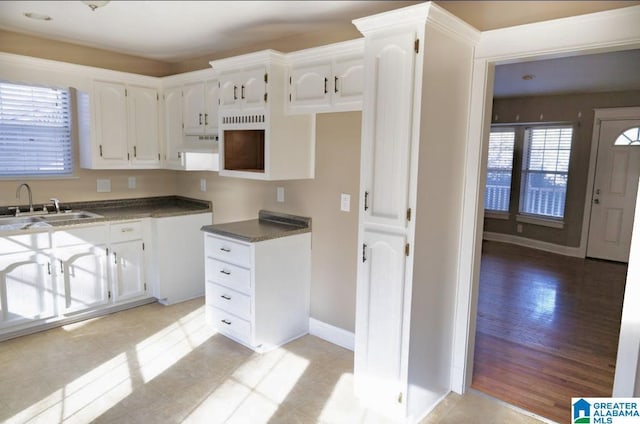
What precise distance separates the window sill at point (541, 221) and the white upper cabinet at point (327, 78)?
527 centimetres

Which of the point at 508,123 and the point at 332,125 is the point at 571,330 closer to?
the point at 332,125

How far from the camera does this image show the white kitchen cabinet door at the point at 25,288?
10.3 feet

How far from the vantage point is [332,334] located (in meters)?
3.38

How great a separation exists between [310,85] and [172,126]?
182 cm

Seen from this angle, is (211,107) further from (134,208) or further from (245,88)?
(134,208)

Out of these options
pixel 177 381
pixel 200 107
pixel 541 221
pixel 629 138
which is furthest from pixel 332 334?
pixel 629 138

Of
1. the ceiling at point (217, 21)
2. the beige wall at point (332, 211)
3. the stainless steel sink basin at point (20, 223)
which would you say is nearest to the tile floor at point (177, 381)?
the beige wall at point (332, 211)

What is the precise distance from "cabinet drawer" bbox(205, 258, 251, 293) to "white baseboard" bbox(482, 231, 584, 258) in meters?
5.58

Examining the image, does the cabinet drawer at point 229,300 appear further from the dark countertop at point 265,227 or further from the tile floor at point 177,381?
the dark countertop at point 265,227

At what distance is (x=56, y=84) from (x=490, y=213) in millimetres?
6724

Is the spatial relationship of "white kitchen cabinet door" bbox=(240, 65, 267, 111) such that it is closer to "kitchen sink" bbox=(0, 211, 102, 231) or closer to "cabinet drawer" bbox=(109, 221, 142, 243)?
"cabinet drawer" bbox=(109, 221, 142, 243)

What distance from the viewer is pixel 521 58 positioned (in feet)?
7.67

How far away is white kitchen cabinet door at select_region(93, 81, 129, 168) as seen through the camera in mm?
3846

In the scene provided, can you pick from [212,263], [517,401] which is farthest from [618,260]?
[212,263]
